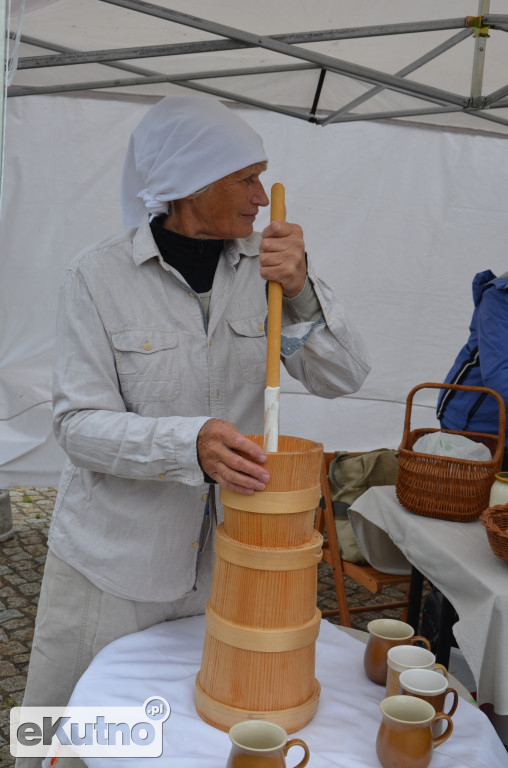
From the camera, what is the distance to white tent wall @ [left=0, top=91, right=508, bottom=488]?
177 inches

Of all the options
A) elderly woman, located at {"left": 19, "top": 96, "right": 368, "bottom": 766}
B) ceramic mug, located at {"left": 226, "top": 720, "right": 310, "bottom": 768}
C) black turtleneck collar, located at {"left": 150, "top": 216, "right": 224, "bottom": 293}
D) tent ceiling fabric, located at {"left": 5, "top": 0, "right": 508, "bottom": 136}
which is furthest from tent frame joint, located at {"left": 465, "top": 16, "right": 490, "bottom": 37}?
ceramic mug, located at {"left": 226, "top": 720, "right": 310, "bottom": 768}

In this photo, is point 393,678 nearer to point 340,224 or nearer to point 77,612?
point 77,612

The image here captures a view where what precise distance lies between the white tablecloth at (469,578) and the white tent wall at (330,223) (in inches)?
87.8

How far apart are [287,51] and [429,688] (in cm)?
199

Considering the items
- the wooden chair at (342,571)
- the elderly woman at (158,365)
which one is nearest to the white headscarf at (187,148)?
the elderly woman at (158,365)

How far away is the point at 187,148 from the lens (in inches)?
60.7

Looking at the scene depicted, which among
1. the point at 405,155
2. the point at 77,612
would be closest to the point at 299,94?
the point at 405,155

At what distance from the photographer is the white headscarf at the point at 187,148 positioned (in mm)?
1533

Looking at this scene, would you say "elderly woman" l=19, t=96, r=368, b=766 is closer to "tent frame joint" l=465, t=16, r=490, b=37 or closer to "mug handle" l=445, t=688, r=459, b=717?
"mug handle" l=445, t=688, r=459, b=717

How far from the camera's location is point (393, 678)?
131 centimetres

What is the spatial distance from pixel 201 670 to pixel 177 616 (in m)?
0.33

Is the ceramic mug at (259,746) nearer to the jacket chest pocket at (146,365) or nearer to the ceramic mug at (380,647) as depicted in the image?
the ceramic mug at (380,647)

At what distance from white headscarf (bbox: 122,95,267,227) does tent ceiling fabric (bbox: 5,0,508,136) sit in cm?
69

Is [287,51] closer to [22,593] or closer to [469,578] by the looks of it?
[469,578]
